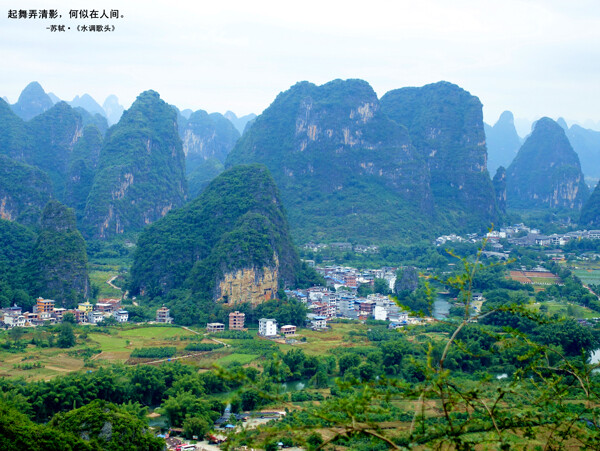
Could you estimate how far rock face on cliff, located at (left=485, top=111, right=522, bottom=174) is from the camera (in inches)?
4906

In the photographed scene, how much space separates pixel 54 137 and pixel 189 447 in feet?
198

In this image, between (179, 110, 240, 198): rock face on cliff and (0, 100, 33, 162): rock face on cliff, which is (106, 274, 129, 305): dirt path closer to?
(0, 100, 33, 162): rock face on cliff

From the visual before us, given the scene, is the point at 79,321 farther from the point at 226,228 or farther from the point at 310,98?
the point at 310,98

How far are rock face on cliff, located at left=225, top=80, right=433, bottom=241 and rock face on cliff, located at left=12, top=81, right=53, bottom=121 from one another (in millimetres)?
44143

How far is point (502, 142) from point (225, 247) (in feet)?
350

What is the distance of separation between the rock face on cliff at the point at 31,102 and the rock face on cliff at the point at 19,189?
157ft

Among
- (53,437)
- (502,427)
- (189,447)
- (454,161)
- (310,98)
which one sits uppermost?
(310,98)

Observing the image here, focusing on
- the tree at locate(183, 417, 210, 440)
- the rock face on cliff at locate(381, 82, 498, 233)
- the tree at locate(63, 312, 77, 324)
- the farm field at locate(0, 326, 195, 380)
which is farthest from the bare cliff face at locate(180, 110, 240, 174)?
the tree at locate(183, 417, 210, 440)

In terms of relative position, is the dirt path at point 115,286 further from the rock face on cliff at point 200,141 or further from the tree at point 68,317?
the rock face on cliff at point 200,141

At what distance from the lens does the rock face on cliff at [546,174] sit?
83681mm

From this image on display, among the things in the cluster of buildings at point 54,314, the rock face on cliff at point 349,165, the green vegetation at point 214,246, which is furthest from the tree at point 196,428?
the rock face on cliff at point 349,165

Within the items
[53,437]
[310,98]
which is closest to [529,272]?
[310,98]

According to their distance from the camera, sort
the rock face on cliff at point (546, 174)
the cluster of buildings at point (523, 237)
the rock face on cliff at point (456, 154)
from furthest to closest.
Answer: the rock face on cliff at point (546, 174), the rock face on cliff at point (456, 154), the cluster of buildings at point (523, 237)

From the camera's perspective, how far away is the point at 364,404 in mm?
5410
